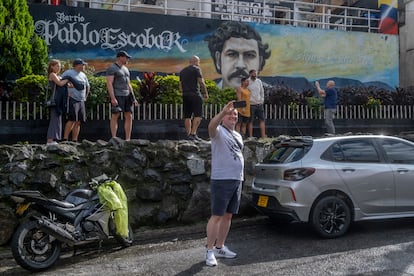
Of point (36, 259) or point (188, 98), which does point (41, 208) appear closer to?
point (36, 259)

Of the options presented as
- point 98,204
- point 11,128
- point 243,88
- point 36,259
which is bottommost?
point 36,259

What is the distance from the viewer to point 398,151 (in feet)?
24.3

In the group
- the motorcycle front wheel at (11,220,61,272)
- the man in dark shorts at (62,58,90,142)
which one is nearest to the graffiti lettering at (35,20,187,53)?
the man in dark shorts at (62,58,90,142)

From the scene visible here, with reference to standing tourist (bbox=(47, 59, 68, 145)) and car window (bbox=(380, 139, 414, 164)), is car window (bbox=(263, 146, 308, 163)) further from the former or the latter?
standing tourist (bbox=(47, 59, 68, 145))

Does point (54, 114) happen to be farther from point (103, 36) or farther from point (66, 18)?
point (103, 36)

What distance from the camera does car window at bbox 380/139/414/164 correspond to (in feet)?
24.1

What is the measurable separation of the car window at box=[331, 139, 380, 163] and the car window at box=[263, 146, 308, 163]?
0.49m

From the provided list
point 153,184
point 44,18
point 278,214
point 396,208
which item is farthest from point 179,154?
point 44,18

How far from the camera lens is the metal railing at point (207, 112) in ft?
31.8

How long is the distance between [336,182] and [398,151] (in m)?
1.35

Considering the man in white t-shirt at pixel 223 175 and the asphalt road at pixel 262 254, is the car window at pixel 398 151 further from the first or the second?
the man in white t-shirt at pixel 223 175

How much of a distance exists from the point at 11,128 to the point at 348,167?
→ 21.4ft

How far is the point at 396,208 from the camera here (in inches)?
281

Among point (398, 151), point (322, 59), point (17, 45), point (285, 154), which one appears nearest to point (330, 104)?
point (398, 151)
